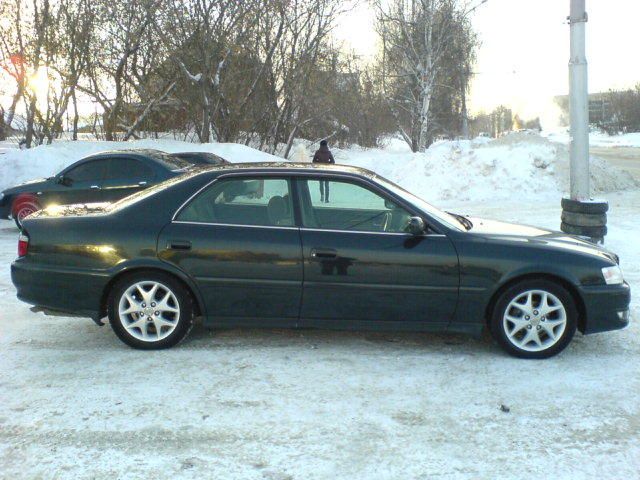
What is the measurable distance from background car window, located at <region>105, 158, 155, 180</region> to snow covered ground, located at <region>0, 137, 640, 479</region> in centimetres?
501

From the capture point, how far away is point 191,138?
88.9 feet

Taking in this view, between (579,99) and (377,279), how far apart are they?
16.8 ft

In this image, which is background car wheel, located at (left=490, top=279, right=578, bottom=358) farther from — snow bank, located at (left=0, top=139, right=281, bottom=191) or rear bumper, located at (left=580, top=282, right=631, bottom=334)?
snow bank, located at (left=0, top=139, right=281, bottom=191)

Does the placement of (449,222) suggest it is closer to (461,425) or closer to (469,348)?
(469,348)

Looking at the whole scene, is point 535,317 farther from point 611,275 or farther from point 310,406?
point 310,406

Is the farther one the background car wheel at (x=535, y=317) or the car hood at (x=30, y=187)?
the car hood at (x=30, y=187)

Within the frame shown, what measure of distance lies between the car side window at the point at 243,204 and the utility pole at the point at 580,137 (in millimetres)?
5016

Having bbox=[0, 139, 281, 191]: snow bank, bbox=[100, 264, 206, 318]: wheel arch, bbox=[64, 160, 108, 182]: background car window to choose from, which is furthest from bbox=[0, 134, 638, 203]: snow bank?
bbox=[100, 264, 206, 318]: wheel arch

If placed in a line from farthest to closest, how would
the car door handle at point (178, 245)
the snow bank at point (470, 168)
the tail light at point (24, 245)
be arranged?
the snow bank at point (470, 168)
the tail light at point (24, 245)
the car door handle at point (178, 245)

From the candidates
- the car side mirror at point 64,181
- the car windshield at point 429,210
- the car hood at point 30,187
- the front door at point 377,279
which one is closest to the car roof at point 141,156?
the car side mirror at point 64,181

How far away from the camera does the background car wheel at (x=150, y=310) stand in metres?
5.09

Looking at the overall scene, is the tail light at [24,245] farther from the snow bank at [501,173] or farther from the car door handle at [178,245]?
the snow bank at [501,173]

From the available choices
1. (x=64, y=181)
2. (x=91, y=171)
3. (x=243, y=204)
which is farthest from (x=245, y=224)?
(x=64, y=181)

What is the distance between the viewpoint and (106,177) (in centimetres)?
1109
